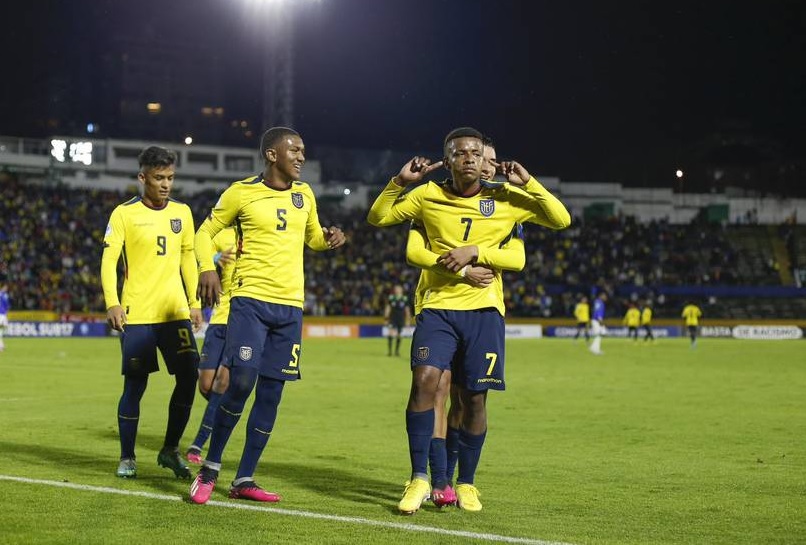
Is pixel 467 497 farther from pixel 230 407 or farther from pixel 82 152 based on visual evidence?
pixel 82 152

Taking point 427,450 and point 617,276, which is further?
point 617,276

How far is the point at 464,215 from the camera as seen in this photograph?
776cm

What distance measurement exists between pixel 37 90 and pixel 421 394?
305 ft

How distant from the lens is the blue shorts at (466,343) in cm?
750

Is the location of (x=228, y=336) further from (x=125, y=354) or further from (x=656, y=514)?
(x=656, y=514)

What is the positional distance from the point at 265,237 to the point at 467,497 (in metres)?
2.37

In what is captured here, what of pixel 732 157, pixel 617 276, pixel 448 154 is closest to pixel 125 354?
pixel 448 154

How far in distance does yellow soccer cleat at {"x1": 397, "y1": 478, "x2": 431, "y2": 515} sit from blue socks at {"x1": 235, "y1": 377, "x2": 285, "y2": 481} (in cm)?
114

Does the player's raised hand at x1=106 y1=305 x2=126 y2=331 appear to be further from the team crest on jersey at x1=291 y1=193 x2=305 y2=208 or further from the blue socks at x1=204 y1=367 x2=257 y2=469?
the team crest on jersey at x1=291 y1=193 x2=305 y2=208

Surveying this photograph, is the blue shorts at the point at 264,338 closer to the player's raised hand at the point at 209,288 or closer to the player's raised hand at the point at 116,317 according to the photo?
the player's raised hand at the point at 209,288

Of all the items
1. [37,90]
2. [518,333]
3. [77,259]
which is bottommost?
[518,333]

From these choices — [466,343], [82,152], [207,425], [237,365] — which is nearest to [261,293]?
[237,365]

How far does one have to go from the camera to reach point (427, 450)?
295 inches

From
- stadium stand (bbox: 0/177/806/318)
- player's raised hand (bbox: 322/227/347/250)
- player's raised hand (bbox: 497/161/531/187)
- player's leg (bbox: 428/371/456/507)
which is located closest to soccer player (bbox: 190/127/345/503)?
player's raised hand (bbox: 322/227/347/250)
